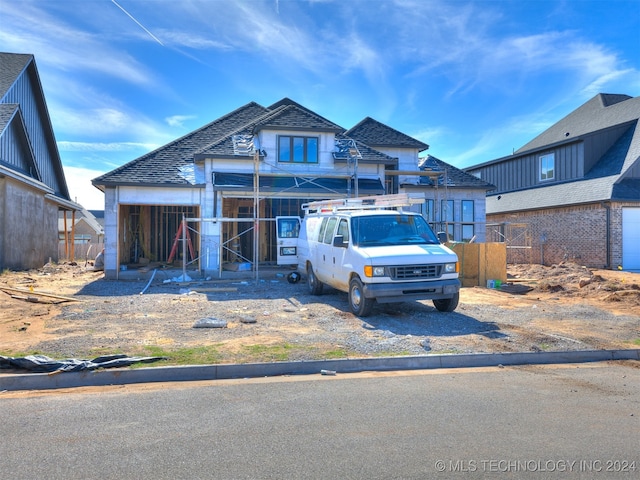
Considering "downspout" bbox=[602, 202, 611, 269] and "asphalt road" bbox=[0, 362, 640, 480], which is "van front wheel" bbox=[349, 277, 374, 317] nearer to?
"asphalt road" bbox=[0, 362, 640, 480]

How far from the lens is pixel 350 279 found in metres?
10.2

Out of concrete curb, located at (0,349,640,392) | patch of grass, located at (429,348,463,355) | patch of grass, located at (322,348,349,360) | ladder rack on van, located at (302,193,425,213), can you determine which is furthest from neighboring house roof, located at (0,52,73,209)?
patch of grass, located at (429,348,463,355)

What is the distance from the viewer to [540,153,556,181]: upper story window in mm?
27062

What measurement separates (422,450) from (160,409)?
2645 millimetres

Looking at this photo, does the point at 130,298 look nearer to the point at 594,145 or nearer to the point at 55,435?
the point at 55,435

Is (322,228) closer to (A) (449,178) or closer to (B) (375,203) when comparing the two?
(B) (375,203)

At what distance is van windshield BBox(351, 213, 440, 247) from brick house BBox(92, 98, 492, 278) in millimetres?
5396

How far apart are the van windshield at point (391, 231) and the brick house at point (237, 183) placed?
5396 millimetres

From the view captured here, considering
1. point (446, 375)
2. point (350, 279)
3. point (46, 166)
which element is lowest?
point (446, 375)

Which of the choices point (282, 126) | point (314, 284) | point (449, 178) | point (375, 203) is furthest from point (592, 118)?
point (314, 284)

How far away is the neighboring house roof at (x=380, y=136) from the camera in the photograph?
73.7 feet

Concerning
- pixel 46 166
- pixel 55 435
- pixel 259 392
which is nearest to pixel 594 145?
pixel 259 392

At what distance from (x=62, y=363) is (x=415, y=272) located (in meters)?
6.08

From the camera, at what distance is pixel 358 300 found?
32.2 feet
